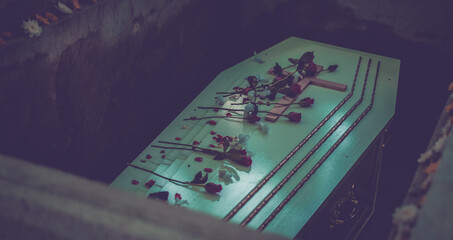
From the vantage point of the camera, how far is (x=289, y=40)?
468 centimetres

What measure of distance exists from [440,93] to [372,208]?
139cm

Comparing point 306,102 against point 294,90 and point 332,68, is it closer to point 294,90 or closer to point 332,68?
point 294,90

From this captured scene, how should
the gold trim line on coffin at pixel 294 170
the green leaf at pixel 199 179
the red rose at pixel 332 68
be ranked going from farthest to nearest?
1. the red rose at pixel 332 68
2. the green leaf at pixel 199 179
3. the gold trim line on coffin at pixel 294 170

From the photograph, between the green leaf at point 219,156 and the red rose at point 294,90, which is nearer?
the green leaf at point 219,156

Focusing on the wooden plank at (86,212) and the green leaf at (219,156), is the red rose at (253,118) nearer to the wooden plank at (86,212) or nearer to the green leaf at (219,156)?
the green leaf at (219,156)

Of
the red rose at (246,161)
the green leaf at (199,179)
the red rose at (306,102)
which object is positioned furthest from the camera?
the red rose at (306,102)

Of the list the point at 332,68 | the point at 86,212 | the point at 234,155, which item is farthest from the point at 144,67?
the point at 86,212

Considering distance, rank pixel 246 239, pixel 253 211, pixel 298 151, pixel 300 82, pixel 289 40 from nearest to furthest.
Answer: pixel 246 239 → pixel 253 211 → pixel 298 151 → pixel 300 82 → pixel 289 40

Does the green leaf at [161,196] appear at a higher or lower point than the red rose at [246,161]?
lower

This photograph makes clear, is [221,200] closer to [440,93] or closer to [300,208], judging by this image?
[300,208]

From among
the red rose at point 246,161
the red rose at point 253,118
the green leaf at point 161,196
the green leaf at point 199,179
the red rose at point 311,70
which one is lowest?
the green leaf at point 161,196

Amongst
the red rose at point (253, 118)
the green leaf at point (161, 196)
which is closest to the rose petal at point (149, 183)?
the green leaf at point (161, 196)

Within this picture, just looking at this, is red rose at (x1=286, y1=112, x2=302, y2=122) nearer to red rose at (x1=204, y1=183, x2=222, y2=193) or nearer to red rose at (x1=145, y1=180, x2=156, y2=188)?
red rose at (x1=204, y1=183, x2=222, y2=193)

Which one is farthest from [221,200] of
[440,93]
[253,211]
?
[440,93]
